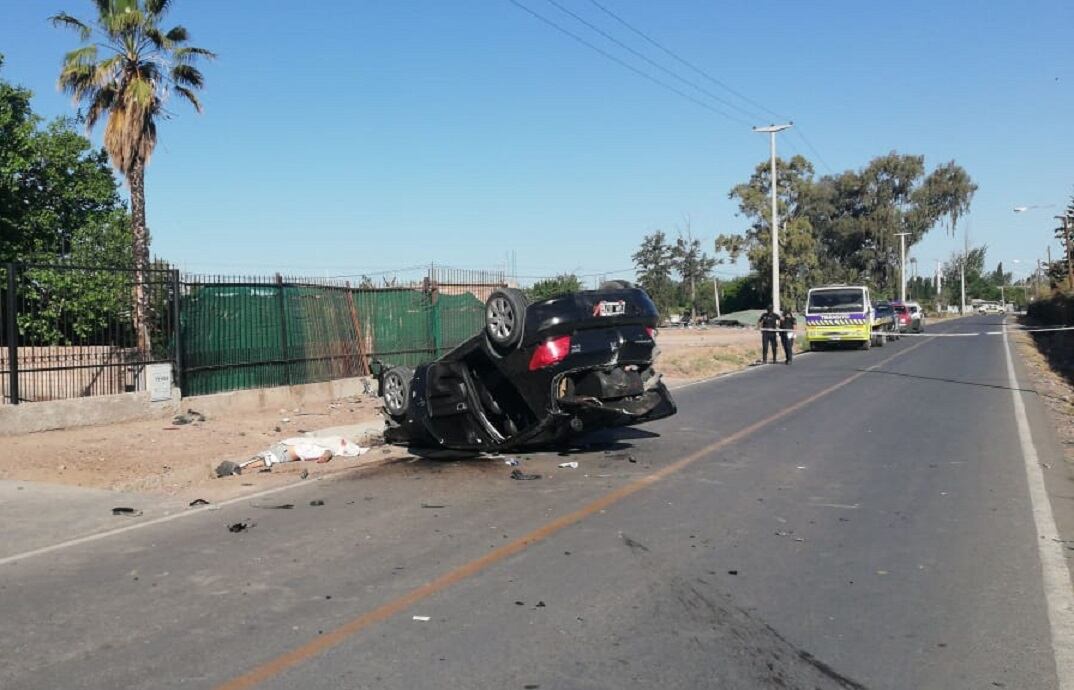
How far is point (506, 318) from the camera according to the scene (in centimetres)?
952

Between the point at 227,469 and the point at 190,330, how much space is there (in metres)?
5.53

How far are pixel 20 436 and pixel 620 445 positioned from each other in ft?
26.3

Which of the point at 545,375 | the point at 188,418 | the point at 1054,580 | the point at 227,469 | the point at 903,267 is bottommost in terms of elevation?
the point at 1054,580

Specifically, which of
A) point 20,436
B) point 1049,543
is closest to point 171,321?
point 20,436

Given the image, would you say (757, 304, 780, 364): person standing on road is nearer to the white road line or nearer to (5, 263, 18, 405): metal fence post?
the white road line

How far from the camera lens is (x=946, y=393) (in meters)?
18.4

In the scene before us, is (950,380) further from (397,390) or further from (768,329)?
(397,390)

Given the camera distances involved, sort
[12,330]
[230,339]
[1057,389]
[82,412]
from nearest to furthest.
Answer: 1. [12,330]
2. [82,412]
3. [230,339]
4. [1057,389]

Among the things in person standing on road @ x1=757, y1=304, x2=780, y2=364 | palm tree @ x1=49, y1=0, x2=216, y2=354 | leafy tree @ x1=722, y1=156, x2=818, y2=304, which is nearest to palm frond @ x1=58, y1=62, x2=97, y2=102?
palm tree @ x1=49, y1=0, x2=216, y2=354

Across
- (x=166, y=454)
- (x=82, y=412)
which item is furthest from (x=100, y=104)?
(x=166, y=454)

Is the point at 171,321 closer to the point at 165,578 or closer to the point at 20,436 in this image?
the point at 20,436

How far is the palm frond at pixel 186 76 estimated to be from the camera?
21.2 m

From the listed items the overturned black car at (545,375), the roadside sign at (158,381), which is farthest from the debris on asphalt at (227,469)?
the roadside sign at (158,381)

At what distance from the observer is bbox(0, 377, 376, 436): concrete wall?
1215 centimetres
